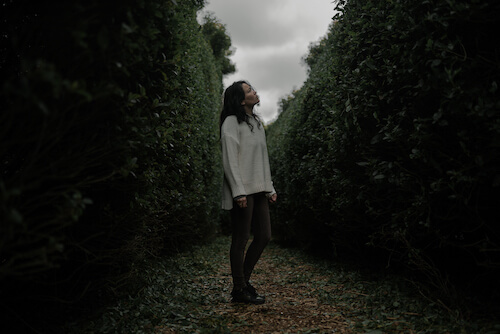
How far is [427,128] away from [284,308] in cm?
214

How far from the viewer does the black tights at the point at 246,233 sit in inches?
145

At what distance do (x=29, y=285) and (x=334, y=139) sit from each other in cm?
338

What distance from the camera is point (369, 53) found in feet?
12.0

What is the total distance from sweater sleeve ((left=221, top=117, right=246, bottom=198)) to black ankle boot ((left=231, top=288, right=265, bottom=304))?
1007 mm

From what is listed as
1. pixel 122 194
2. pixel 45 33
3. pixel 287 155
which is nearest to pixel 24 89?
pixel 45 33

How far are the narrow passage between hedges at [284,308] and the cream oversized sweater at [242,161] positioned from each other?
1.08 meters

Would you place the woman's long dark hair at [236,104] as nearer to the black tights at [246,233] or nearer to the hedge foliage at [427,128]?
the black tights at [246,233]

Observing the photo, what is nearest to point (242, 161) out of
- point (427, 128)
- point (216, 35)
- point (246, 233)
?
point (246, 233)

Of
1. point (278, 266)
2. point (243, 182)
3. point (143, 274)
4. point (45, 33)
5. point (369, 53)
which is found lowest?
point (278, 266)

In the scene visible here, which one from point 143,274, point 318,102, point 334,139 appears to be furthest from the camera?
point 318,102

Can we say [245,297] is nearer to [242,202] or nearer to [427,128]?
[242,202]

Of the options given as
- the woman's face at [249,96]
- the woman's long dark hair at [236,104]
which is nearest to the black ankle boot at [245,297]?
the woman's long dark hair at [236,104]

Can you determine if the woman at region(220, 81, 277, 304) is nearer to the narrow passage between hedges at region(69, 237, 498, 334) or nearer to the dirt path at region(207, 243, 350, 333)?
the dirt path at region(207, 243, 350, 333)

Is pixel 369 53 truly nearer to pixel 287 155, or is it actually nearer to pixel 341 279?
pixel 341 279
